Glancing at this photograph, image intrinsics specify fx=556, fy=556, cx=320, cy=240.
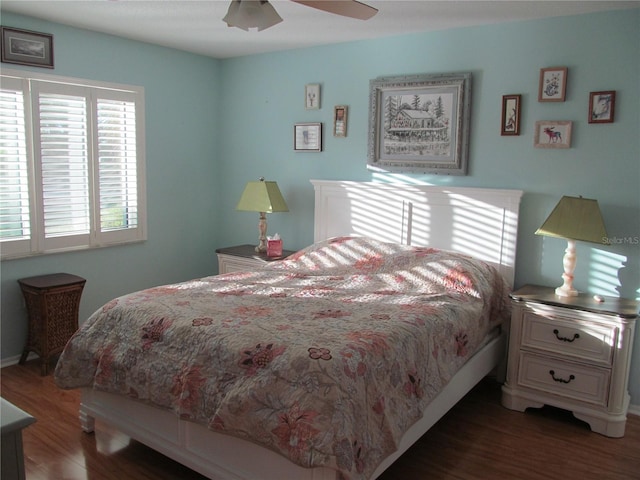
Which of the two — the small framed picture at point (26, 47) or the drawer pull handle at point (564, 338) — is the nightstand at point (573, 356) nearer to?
the drawer pull handle at point (564, 338)

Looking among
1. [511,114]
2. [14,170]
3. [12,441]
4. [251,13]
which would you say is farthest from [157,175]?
[12,441]

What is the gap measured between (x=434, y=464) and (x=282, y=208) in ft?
7.89

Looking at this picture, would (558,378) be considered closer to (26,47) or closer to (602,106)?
(602,106)

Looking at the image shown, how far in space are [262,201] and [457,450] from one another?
242 cm

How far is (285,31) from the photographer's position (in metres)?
Result: 3.94

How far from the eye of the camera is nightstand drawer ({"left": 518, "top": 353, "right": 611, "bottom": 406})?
3.08 meters

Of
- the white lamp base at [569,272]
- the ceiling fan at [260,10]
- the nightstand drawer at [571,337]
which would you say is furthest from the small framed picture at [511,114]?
the ceiling fan at [260,10]

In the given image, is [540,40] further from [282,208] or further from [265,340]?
[265,340]

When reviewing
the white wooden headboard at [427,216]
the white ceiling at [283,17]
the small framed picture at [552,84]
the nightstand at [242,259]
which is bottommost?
the nightstand at [242,259]

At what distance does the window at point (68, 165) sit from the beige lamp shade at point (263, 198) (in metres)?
0.86

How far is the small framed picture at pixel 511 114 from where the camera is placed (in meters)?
3.58

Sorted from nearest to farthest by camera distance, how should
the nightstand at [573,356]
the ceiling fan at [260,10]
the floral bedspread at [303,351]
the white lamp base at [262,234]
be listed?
the floral bedspread at [303,351]
the ceiling fan at [260,10]
the nightstand at [573,356]
the white lamp base at [262,234]

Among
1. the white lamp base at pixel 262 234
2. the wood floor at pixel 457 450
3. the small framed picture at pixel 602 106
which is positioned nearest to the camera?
the wood floor at pixel 457 450

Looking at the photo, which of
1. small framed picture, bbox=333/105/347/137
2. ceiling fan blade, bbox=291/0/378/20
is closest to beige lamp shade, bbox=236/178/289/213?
small framed picture, bbox=333/105/347/137
